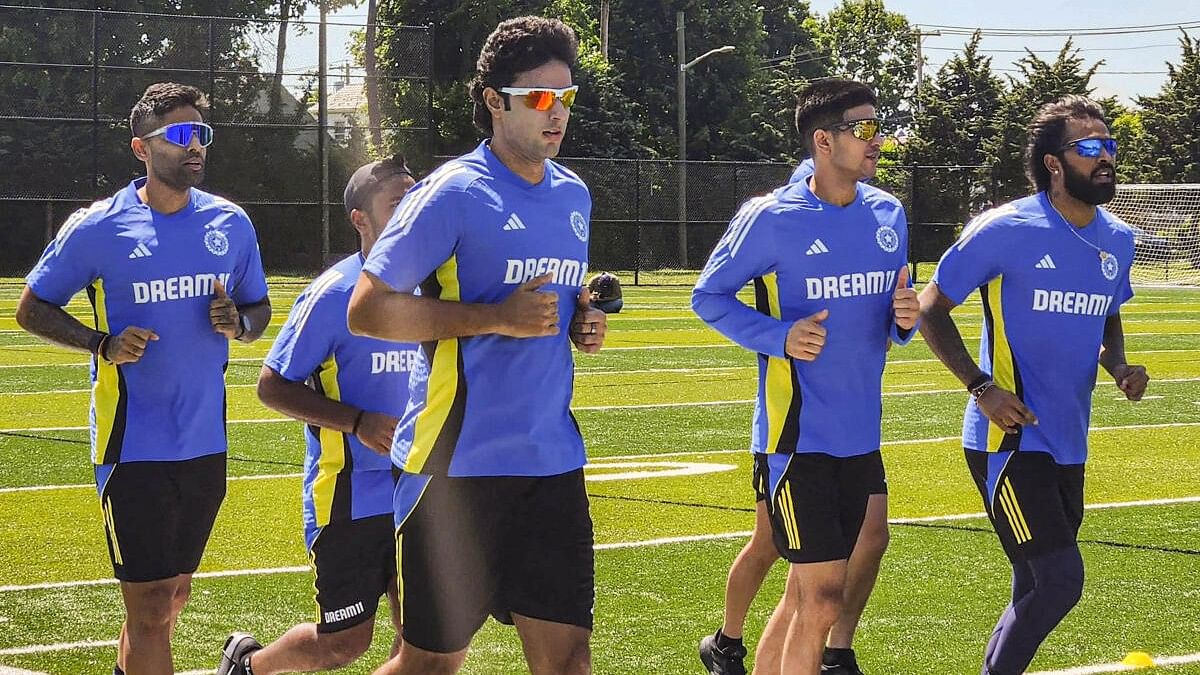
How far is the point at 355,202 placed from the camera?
5.18 meters

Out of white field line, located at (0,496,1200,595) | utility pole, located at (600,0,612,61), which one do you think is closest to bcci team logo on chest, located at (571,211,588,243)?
white field line, located at (0,496,1200,595)

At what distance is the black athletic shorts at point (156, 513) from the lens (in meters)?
5.13

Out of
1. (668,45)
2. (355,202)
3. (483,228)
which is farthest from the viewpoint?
(668,45)

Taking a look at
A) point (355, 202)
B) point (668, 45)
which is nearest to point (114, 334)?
point (355, 202)

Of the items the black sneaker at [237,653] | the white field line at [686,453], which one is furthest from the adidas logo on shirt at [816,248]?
the white field line at [686,453]

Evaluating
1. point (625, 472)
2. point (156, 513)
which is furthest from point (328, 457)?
point (625, 472)

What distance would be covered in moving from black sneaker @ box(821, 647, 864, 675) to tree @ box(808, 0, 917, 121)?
7702 centimetres

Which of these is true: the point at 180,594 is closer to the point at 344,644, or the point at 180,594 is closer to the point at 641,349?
the point at 344,644

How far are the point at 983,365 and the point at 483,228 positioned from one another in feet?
7.27

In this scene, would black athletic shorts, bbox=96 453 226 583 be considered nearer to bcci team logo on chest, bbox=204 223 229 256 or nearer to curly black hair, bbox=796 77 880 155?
bcci team logo on chest, bbox=204 223 229 256

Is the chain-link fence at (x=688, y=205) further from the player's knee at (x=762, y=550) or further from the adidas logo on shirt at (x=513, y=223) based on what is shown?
the adidas logo on shirt at (x=513, y=223)

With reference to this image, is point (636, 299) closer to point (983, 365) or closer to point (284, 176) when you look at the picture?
point (284, 176)

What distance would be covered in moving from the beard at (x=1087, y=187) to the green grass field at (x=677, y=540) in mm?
1853

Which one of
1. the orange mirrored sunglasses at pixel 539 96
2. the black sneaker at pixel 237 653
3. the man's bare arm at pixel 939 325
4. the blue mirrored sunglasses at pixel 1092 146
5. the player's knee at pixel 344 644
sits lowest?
the black sneaker at pixel 237 653
